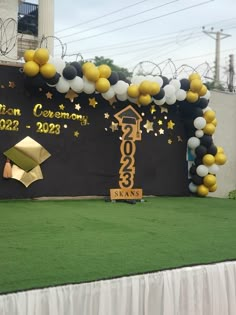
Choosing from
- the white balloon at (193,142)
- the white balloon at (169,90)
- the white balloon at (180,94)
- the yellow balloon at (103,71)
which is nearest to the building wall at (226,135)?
the white balloon at (193,142)

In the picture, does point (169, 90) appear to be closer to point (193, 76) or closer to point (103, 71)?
point (193, 76)

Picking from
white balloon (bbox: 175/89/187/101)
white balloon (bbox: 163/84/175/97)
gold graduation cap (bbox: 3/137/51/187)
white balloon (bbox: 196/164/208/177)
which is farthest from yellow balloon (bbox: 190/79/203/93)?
gold graduation cap (bbox: 3/137/51/187)

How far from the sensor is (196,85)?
686cm

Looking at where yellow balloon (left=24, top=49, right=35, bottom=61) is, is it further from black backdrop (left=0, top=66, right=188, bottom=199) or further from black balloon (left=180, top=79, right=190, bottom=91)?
black balloon (left=180, top=79, right=190, bottom=91)

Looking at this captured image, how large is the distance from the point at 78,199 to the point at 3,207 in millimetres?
1402

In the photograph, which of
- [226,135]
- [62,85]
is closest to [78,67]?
[62,85]

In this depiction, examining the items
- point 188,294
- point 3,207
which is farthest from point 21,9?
point 188,294

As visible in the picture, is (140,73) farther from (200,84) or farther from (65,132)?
(65,132)

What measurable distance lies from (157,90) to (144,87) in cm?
22

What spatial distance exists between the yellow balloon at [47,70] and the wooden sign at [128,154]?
3.75 feet

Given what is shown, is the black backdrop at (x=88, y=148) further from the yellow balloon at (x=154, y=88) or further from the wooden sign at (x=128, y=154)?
the yellow balloon at (x=154, y=88)

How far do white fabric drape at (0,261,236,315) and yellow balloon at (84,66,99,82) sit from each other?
141 inches

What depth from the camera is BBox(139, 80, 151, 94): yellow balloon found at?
636cm

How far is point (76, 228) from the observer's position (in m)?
4.05
